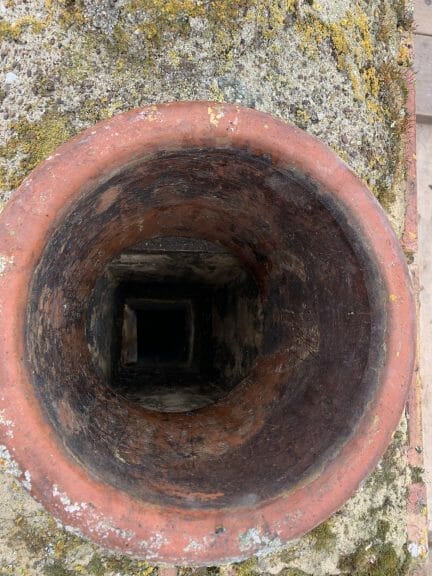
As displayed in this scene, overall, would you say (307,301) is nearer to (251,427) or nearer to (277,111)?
(251,427)

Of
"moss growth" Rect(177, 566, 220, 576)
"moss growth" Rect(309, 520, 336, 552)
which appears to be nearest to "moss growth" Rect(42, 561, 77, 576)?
"moss growth" Rect(177, 566, 220, 576)

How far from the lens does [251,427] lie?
145 cm

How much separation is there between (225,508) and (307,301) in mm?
618

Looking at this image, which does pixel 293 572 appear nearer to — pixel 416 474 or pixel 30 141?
pixel 416 474

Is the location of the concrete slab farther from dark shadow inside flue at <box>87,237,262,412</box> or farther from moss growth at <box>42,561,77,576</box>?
moss growth at <box>42,561,77,576</box>

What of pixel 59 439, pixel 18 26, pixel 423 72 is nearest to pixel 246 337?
pixel 59 439

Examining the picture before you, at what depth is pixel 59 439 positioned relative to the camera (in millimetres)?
1038

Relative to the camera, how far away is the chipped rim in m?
1.00

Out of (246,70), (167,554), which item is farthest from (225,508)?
(246,70)

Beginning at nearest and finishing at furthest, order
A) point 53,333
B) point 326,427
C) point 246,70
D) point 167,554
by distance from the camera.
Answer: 1. point 167,554
2. point 326,427
3. point 53,333
4. point 246,70

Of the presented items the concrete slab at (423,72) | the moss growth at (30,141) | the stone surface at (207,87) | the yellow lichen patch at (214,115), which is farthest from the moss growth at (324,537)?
the concrete slab at (423,72)

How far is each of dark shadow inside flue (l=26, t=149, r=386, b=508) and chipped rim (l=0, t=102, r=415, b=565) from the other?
32 millimetres

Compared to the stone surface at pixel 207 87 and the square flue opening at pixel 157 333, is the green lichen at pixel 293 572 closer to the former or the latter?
the stone surface at pixel 207 87

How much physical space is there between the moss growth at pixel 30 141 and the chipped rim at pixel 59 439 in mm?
493
